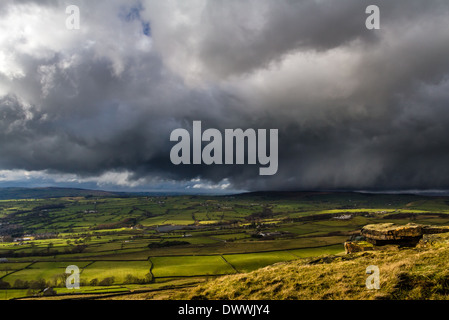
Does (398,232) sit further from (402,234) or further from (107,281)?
(107,281)

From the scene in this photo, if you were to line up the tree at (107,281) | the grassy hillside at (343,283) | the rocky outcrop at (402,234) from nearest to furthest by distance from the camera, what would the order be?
the grassy hillside at (343,283), the rocky outcrop at (402,234), the tree at (107,281)

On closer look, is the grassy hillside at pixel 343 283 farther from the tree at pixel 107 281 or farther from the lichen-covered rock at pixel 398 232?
the tree at pixel 107 281

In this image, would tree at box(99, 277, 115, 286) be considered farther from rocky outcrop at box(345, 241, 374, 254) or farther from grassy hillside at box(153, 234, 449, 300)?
rocky outcrop at box(345, 241, 374, 254)

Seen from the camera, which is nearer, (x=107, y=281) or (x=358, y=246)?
(x=358, y=246)

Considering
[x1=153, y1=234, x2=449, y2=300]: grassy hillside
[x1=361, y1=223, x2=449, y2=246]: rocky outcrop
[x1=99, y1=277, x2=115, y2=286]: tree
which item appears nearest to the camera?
[x1=153, y1=234, x2=449, y2=300]: grassy hillside

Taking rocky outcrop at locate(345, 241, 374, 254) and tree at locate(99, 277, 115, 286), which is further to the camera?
tree at locate(99, 277, 115, 286)

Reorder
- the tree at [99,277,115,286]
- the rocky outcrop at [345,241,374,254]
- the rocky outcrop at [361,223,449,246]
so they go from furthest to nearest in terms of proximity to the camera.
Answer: the tree at [99,277,115,286] → the rocky outcrop at [345,241,374,254] → the rocky outcrop at [361,223,449,246]

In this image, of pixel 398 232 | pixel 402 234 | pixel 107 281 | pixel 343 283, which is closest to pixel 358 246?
pixel 398 232

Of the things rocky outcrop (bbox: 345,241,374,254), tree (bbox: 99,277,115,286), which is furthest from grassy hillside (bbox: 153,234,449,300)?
tree (bbox: 99,277,115,286)

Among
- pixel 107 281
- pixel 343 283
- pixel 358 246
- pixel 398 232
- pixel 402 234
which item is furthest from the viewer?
pixel 107 281

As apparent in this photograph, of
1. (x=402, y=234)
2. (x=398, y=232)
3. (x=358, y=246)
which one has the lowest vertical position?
(x=358, y=246)

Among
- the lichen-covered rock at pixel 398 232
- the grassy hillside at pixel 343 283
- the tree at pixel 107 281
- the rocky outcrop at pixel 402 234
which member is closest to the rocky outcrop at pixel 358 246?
the rocky outcrop at pixel 402 234
